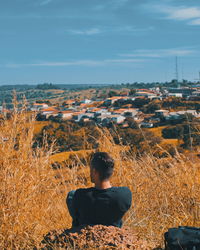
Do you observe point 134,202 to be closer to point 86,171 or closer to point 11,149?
point 86,171

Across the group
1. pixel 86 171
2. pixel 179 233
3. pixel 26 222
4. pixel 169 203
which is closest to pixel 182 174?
pixel 169 203

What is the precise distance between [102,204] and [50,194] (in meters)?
1.53

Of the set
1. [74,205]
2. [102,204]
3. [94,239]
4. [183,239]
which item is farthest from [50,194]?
[183,239]

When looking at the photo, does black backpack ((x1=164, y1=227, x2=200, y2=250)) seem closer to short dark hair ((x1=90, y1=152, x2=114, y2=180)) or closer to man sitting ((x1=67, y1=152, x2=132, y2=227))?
man sitting ((x1=67, y1=152, x2=132, y2=227))

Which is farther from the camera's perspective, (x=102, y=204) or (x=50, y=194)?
(x=50, y=194)

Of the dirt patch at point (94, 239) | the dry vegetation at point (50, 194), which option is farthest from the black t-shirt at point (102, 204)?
the dry vegetation at point (50, 194)

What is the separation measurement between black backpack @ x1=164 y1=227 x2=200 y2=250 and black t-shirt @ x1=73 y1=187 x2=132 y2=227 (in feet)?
1.40

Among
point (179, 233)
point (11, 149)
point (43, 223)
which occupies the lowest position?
point (43, 223)

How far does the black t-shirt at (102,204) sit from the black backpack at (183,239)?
43 cm

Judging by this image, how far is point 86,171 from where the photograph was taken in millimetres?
4906

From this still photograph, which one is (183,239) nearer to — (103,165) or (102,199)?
(102,199)

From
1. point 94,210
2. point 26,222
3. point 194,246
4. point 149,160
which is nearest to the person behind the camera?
point 194,246

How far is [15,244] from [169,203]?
186 centimetres

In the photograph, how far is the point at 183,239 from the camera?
2.65 meters
